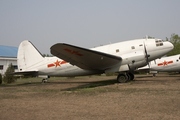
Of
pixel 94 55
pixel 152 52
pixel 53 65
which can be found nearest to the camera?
pixel 94 55

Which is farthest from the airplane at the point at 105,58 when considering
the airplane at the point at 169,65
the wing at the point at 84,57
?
the airplane at the point at 169,65

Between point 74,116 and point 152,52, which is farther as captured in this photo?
point 152,52

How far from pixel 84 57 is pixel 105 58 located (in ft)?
5.78

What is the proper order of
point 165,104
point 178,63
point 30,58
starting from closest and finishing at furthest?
point 165,104
point 30,58
point 178,63

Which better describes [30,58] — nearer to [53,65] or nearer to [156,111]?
[53,65]

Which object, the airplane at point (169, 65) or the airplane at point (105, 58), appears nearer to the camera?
the airplane at point (105, 58)

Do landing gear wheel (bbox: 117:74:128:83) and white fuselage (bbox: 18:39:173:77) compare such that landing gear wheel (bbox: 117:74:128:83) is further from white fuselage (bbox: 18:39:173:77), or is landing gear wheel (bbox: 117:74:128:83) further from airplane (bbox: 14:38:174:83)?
white fuselage (bbox: 18:39:173:77)

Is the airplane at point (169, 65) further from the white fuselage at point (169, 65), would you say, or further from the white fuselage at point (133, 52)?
the white fuselage at point (133, 52)

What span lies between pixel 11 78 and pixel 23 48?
4779mm

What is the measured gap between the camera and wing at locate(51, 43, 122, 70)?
11.6 metres

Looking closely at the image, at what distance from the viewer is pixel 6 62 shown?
41000 mm

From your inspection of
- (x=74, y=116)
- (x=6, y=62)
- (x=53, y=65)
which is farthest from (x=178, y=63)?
(x=6, y=62)

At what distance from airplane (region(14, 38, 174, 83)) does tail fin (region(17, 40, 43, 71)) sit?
1.95 feet

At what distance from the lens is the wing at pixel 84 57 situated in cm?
1157
